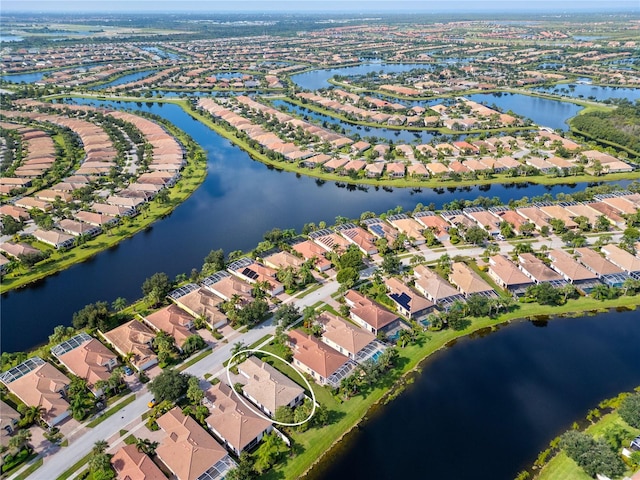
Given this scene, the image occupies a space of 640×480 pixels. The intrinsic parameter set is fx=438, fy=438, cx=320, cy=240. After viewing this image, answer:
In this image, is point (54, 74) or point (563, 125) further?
point (54, 74)

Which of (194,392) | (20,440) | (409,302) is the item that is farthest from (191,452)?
(409,302)

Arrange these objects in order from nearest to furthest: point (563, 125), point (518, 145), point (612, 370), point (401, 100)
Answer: point (612, 370) → point (518, 145) → point (563, 125) → point (401, 100)

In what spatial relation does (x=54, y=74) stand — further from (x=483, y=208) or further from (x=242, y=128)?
(x=483, y=208)

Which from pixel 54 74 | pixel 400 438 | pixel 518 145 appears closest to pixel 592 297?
pixel 400 438

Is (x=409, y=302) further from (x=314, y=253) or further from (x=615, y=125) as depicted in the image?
(x=615, y=125)

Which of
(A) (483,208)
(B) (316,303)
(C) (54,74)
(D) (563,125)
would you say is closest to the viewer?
(B) (316,303)
